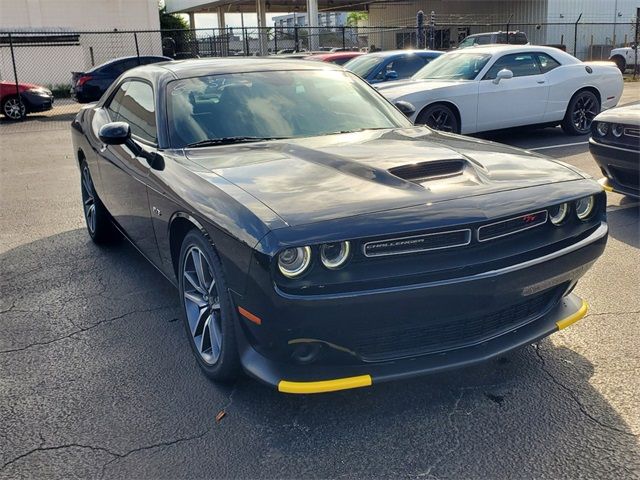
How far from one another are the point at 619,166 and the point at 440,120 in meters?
3.91

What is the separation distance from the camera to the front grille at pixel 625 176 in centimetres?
571

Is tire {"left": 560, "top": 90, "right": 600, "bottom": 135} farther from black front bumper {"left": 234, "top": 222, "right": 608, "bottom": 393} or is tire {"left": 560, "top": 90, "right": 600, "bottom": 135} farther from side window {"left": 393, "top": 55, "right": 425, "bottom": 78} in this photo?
black front bumper {"left": 234, "top": 222, "right": 608, "bottom": 393}

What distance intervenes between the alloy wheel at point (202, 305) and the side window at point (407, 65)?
910 centimetres

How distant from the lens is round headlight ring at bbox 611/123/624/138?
5.83 meters

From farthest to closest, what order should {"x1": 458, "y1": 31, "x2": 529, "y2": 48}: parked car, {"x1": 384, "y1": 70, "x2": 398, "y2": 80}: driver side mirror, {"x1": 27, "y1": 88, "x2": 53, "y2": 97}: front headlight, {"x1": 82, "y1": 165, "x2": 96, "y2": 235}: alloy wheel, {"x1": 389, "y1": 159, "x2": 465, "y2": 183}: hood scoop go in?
{"x1": 458, "y1": 31, "x2": 529, "y2": 48}: parked car, {"x1": 27, "y1": 88, "x2": 53, "y2": 97}: front headlight, {"x1": 384, "y1": 70, "x2": 398, "y2": 80}: driver side mirror, {"x1": 82, "y1": 165, "x2": 96, "y2": 235}: alloy wheel, {"x1": 389, "y1": 159, "x2": 465, "y2": 183}: hood scoop

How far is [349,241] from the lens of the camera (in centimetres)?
256

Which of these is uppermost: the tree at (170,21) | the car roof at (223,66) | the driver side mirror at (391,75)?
the tree at (170,21)

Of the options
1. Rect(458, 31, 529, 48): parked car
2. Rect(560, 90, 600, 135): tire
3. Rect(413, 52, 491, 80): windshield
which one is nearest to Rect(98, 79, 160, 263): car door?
Rect(413, 52, 491, 80): windshield

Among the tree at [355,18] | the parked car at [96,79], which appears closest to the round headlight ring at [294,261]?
the parked car at [96,79]

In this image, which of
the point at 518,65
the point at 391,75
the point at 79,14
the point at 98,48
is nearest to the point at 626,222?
the point at 518,65

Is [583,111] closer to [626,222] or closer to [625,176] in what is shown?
[625,176]

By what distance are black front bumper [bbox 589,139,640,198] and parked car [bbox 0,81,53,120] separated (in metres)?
14.2

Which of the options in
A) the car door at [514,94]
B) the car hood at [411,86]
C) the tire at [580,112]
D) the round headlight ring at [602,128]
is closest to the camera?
the round headlight ring at [602,128]

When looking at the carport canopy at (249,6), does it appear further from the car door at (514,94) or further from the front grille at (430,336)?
the front grille at (430,336)
